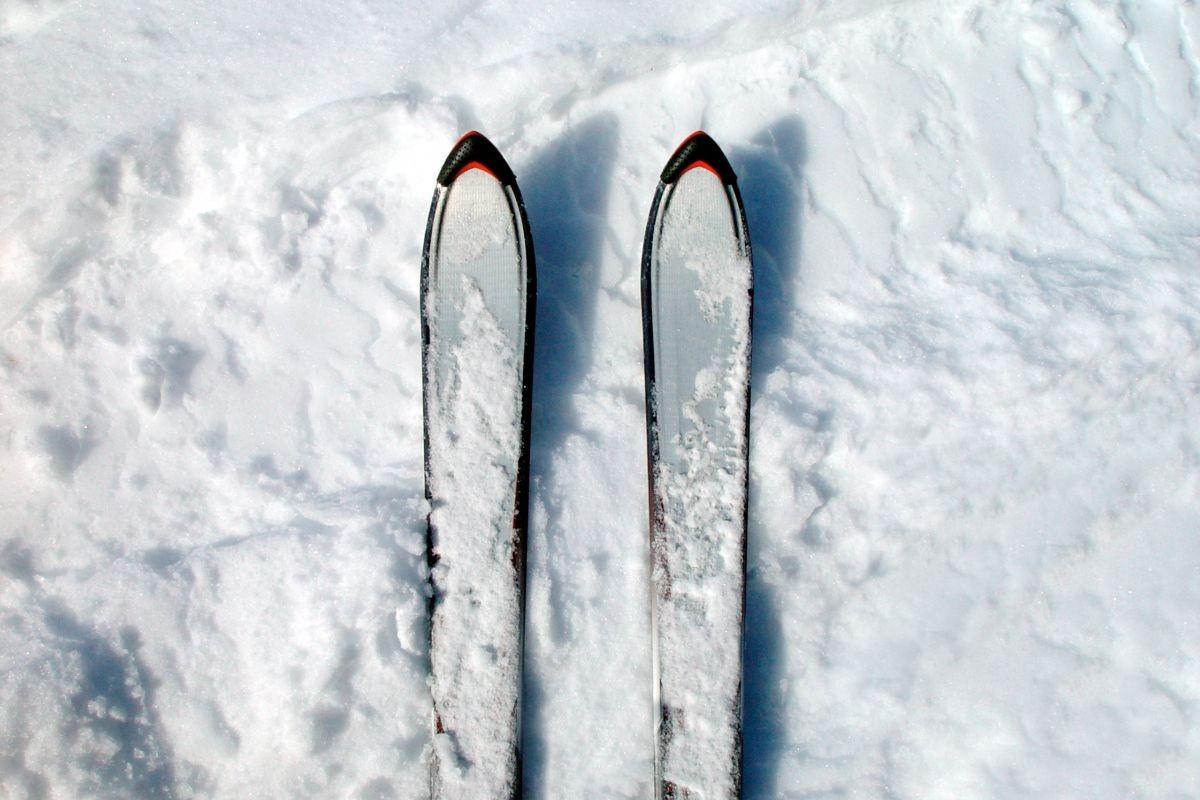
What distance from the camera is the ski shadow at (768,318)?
1.81 m

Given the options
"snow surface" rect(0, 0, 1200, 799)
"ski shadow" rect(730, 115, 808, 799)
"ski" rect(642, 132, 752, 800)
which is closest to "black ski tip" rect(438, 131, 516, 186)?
"snow surface" rect(0, 0, 1200, 799)

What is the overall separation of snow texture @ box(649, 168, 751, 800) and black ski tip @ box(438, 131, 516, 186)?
482mm

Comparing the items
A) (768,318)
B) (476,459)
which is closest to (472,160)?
(476,459)

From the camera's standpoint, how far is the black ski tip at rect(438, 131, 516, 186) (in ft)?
6.44

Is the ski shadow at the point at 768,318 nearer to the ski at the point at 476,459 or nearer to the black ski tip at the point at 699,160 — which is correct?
the black ski tip at the point at 699,160

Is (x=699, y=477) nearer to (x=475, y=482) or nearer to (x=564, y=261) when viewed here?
(x=475, y=482)

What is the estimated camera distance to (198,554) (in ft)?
5.98

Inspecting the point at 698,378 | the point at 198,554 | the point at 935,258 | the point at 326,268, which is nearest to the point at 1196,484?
the point at 935,258

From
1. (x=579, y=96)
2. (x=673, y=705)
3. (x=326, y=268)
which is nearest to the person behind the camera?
(x=673, y=705)

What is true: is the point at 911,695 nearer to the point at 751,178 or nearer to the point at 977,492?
the point at 977,492

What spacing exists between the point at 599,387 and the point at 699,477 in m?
0.38

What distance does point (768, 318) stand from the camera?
2055 millimetres

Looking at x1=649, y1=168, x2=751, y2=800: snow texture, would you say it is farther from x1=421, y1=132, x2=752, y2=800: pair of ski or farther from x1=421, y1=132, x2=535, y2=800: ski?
x1=421, y1=132, x2=535, y2=800: ski

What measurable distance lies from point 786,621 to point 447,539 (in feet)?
3.03
